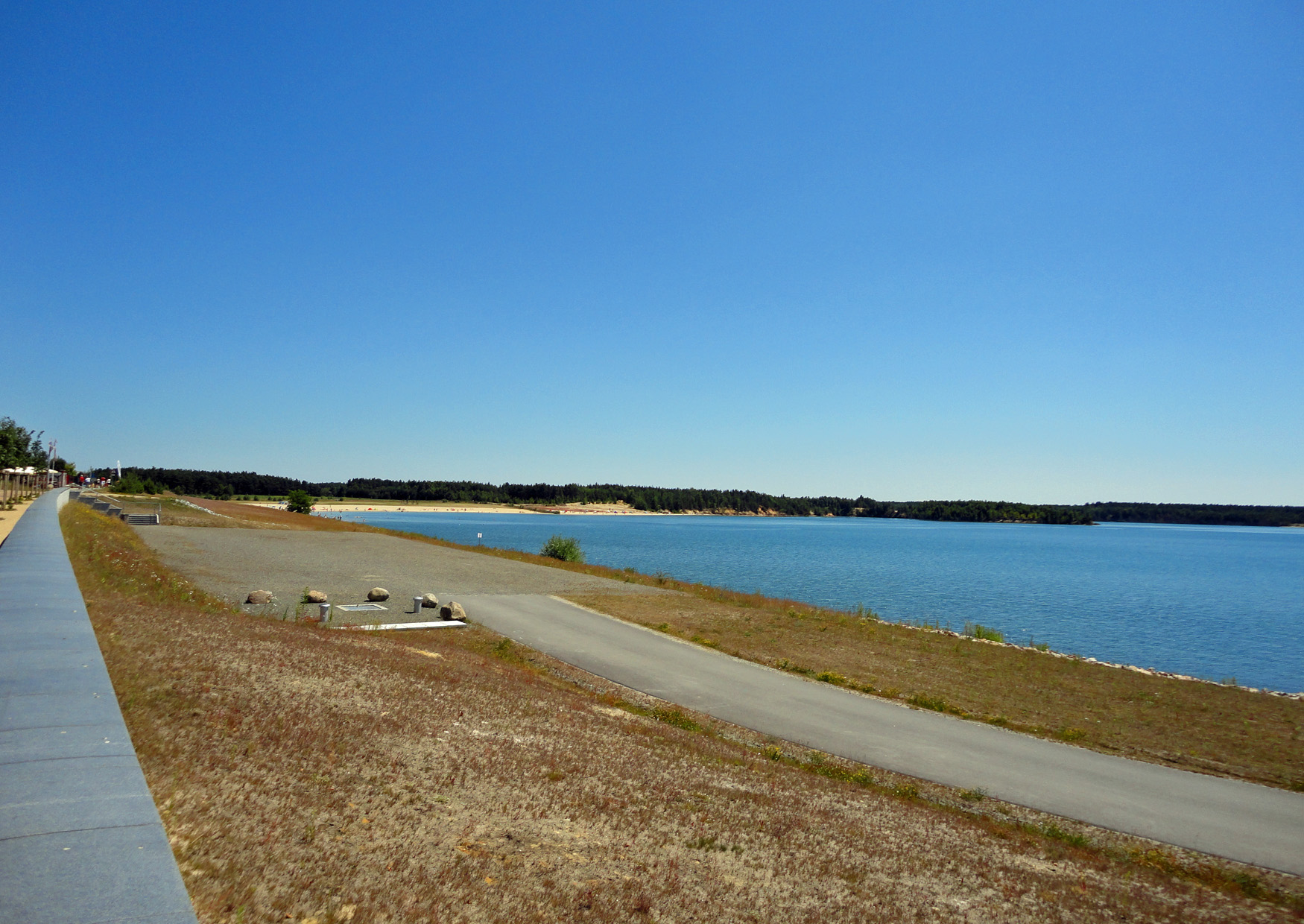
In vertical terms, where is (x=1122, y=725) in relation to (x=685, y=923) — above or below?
below

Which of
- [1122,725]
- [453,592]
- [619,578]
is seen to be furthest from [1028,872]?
[619,578]

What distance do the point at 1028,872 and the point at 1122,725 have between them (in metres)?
10.0

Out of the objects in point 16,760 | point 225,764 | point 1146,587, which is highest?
point 16,760

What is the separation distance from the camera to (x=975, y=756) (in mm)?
11680

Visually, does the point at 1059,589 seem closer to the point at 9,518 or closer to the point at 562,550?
the point at 562,550

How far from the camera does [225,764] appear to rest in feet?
18.1

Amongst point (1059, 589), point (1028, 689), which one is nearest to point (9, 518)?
point (1028, 689)

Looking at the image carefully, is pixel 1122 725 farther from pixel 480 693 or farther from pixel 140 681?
pixel 140 681

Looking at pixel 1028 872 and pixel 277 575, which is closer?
pixel 1028 872

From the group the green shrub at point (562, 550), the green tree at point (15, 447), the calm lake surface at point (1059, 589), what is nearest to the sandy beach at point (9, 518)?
the green tree at point (15, 447)

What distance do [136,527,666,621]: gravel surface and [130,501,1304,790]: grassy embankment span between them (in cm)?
448

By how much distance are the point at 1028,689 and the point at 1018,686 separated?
8.9 inches

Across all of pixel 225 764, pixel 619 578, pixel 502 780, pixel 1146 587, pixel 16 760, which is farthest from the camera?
pixel 1146 587

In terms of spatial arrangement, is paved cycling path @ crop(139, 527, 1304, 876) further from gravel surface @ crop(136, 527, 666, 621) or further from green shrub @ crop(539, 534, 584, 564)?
green shrub @ crop(539, 534, 584, 564)
